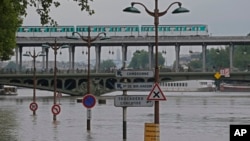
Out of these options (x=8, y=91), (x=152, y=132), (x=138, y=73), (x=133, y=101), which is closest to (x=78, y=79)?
(x=8, y=91)

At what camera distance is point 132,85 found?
105 ft

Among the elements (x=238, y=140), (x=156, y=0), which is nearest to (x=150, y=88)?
(x=156, y=0)

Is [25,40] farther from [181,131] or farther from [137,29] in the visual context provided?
[181,131]

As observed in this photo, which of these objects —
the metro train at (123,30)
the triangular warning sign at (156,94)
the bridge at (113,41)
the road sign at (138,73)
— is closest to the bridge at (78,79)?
the bridge at (113,41)

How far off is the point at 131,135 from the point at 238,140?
25.5m

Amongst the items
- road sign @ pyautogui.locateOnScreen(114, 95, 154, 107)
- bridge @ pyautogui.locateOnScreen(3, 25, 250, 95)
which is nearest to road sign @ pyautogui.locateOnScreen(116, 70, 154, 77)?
road sign @ pyautogui.locateOnScreen(114, 95, 154, 107)

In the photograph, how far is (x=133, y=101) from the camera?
32438mm

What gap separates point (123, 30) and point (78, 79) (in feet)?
79.7

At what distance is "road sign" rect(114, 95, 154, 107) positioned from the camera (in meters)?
31.8

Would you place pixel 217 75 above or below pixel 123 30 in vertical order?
below

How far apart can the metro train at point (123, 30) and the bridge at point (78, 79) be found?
17.1 meters

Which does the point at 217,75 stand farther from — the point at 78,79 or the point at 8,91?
the point at 8,91

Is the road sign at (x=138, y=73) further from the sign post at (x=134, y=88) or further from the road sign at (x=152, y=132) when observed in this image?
the road sign at (x=152, y=132)

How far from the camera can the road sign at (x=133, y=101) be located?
3177 centimetres
